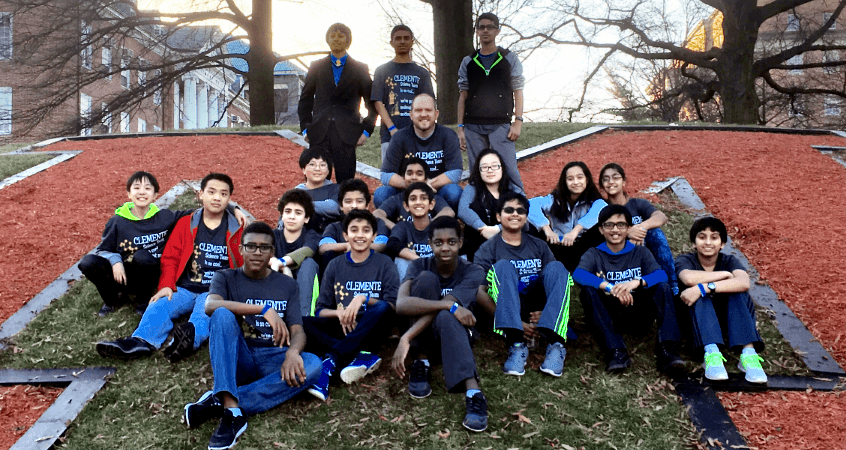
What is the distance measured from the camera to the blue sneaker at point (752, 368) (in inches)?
161

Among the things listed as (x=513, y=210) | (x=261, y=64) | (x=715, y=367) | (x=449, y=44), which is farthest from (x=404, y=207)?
(x=261, y=64)

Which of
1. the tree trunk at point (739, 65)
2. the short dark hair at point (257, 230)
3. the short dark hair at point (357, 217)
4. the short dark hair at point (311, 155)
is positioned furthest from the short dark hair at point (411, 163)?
the tree trunk at point (739, 65)

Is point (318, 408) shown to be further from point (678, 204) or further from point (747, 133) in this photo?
point (747, 133)

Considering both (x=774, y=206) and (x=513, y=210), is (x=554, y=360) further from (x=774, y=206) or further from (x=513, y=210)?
(x=774, y=206)

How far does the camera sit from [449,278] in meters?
4.38

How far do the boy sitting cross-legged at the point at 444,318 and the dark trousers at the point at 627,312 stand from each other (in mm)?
812

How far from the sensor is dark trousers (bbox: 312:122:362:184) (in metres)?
6.38

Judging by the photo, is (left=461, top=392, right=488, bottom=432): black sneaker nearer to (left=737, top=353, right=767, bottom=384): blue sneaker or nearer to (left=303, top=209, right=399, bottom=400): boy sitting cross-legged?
(left=303, top=209, right=399, bottom=400): boy sitting cross-legged

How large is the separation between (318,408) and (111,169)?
7087 mm

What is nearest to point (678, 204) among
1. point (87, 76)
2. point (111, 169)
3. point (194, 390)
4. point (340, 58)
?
point (340, 58)

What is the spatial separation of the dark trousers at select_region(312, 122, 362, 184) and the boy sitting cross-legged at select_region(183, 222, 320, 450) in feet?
7.93

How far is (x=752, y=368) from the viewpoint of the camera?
414cm

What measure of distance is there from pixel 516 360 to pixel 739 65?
1512cm

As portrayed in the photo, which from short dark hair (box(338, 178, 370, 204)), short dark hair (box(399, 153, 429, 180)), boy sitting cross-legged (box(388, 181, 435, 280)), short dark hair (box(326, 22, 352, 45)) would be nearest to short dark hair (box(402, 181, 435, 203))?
boy sitting cross-legged (box(388, 181, 435, 280))
